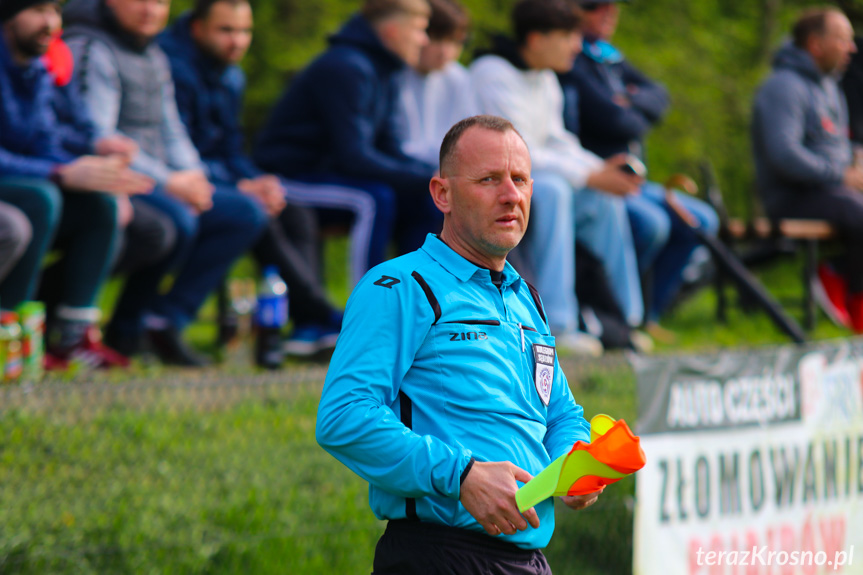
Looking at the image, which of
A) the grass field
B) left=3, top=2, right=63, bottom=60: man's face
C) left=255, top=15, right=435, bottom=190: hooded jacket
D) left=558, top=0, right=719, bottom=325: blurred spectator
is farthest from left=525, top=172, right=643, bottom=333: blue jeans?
left=3, top=2, right=63, bottom=60: man's face

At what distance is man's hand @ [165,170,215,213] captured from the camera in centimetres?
551

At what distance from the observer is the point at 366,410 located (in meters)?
1.92

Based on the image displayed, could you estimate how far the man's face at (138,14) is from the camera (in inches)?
215

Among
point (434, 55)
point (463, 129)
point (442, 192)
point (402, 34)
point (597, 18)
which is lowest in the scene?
point (434, 55)

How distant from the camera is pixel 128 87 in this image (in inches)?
220

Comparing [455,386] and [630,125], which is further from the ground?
[455,386]

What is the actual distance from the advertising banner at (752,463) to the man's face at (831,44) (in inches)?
140

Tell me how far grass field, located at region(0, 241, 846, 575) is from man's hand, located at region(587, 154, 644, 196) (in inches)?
60.0

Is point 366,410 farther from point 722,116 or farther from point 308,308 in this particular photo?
point 722,116

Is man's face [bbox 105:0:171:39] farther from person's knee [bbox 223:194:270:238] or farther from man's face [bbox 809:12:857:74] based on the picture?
man's face [bbox 809:12:857:74]

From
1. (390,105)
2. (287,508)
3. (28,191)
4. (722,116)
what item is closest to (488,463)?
(287,508)

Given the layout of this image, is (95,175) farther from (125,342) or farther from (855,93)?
(855,93)

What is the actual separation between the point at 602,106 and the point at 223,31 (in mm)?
2617

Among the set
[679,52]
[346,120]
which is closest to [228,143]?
[346,120]
